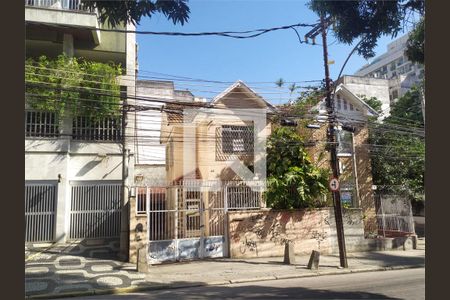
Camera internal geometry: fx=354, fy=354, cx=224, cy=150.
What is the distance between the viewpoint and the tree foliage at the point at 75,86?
469 inches

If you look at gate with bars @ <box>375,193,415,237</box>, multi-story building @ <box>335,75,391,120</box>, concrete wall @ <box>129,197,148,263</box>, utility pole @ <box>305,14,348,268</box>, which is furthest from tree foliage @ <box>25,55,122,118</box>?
multi-story building @ <box>335,75,391,120</box>

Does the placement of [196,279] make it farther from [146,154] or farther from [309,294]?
[146,154]

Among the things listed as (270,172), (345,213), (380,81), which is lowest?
(345,213)

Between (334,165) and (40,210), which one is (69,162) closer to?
(40,210)

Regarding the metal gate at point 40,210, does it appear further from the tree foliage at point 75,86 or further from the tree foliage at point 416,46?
the tree foliage at point 416,46

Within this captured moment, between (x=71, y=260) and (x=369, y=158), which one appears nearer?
(x=71, y=260)

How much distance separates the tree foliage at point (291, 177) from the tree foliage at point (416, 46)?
7.73 meters

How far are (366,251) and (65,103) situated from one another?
13110 millimetres

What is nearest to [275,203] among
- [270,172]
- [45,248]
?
[270,172]

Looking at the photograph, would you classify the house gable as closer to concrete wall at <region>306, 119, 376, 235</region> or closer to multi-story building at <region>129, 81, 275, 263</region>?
multi-story building at <region>129, 81, 275, 263</region>

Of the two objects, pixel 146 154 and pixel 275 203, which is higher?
pixel 146 154

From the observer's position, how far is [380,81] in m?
37.7

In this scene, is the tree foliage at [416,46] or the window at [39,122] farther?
the window at [39,122]

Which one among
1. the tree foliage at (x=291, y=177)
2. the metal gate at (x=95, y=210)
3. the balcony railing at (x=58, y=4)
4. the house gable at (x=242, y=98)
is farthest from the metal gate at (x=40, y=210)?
the house gable at (x=242, y=98)
